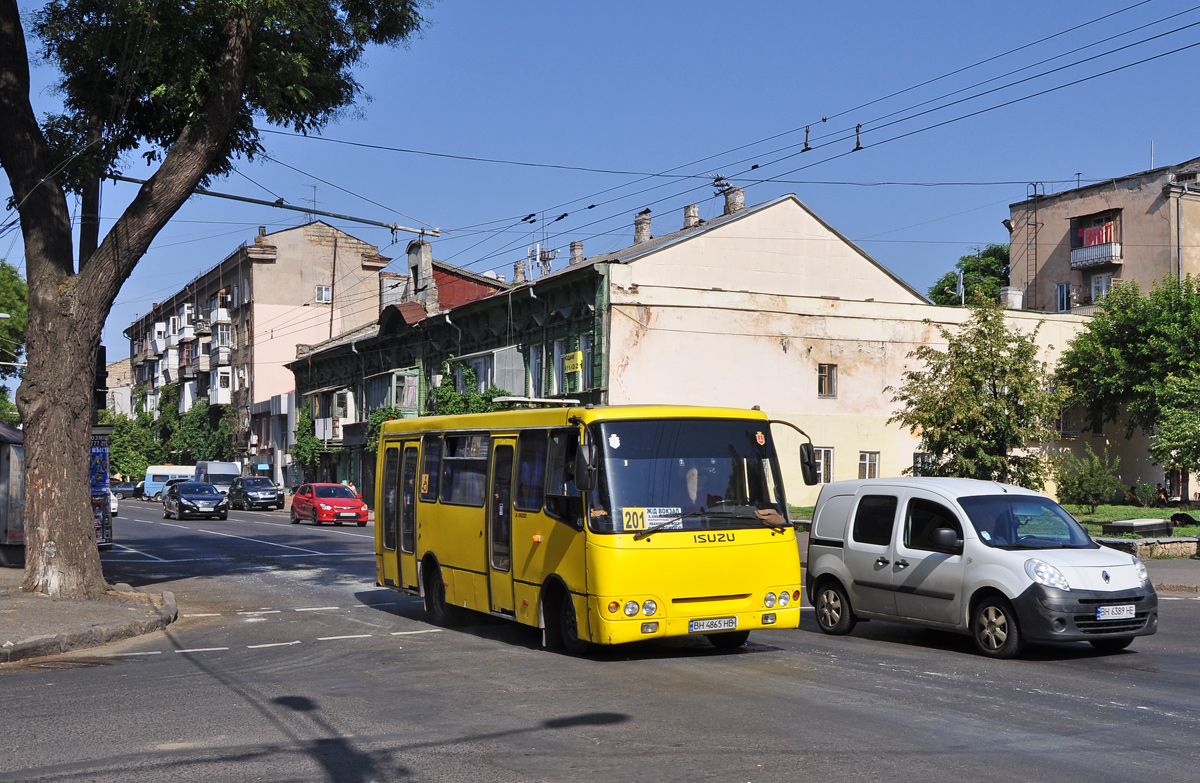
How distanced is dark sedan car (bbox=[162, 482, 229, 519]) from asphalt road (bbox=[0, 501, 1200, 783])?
35837 millimetres

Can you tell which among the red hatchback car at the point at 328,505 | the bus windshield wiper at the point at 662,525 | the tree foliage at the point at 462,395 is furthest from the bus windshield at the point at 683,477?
the red hatchback car at the point at 328,505

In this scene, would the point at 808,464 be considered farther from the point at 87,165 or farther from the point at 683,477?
the point at 87,165

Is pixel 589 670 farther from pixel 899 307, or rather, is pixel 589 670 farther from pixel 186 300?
pixel 186 300

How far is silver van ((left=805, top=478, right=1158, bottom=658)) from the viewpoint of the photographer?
36.0 ft

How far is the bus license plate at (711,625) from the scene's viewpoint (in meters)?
10.8

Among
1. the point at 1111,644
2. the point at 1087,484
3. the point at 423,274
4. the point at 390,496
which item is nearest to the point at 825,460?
the point at 1087,484

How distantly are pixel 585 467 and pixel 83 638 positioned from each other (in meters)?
5.93

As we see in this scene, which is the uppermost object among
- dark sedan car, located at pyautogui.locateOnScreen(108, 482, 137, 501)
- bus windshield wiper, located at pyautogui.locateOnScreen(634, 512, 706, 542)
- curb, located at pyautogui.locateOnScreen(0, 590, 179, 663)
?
bus windshield wiper, located at pyautogui.locateOnScreen(634, 512, 706, 542)

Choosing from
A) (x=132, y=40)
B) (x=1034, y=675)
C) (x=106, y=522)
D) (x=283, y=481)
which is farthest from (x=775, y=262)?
(x=283, y=481)

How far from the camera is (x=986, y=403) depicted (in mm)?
27344

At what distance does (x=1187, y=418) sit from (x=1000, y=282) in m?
41.5

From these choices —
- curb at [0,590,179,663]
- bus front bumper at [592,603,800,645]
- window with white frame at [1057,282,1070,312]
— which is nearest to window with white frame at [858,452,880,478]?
window with white frame at [1057,282,1070,312]

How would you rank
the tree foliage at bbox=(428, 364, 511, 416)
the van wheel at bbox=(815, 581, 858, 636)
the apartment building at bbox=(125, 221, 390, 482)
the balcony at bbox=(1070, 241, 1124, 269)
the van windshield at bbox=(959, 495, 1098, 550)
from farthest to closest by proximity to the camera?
the apartment building at bbox=(125, 221, 390, 482) < the balcony at bbox=(1070, 241, 1124, 269) < the tree foliage at bbox=(428, 364, 511, 416) < the van wheel at bbox=(815, 581, 858, 636) < the van windshield at bbox=(959, 495, 1098, 550)

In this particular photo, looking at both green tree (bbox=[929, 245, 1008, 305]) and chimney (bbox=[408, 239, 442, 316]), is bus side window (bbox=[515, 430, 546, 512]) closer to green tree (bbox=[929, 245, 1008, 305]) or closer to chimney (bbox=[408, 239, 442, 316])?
chimney (bbox=[408, 239, 442, 316])
